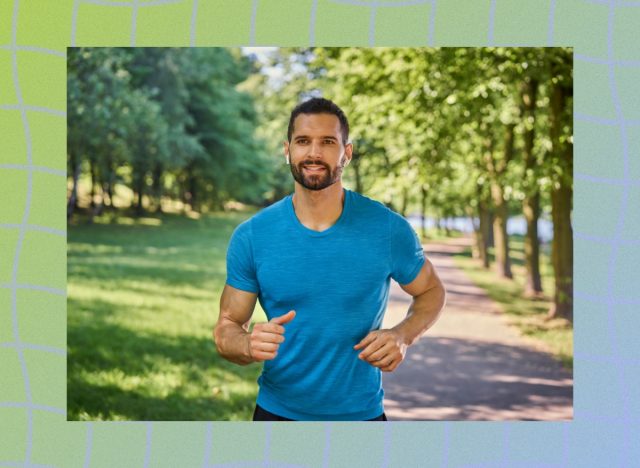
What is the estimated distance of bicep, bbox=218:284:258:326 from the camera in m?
1.81

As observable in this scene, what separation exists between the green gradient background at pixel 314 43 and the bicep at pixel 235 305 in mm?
747

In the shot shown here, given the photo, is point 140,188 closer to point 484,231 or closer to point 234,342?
point 234,342

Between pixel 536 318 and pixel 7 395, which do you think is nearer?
pixel 7 395

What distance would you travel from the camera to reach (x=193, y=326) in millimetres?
3898

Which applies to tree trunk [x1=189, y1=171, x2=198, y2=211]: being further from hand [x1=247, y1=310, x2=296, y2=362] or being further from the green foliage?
hand [x1=247, y1=310, x2=296, y2=362]

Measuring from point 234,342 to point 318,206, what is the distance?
0.42m

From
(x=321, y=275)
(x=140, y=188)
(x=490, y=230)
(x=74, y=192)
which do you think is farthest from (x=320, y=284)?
(x=490, y=230)

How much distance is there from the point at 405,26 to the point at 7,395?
1.85 m

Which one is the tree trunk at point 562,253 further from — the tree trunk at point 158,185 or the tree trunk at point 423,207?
the tree trunk at point 158,185

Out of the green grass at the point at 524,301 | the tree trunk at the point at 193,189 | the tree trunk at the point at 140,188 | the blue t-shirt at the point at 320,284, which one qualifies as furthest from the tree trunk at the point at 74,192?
the green grass at the point at 524,301

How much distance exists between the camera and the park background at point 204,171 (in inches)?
122

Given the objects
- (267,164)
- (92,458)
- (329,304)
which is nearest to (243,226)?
(329,304)

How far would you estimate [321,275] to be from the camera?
6.03 feet

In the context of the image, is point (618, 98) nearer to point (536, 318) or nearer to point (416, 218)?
point (416, 218)
